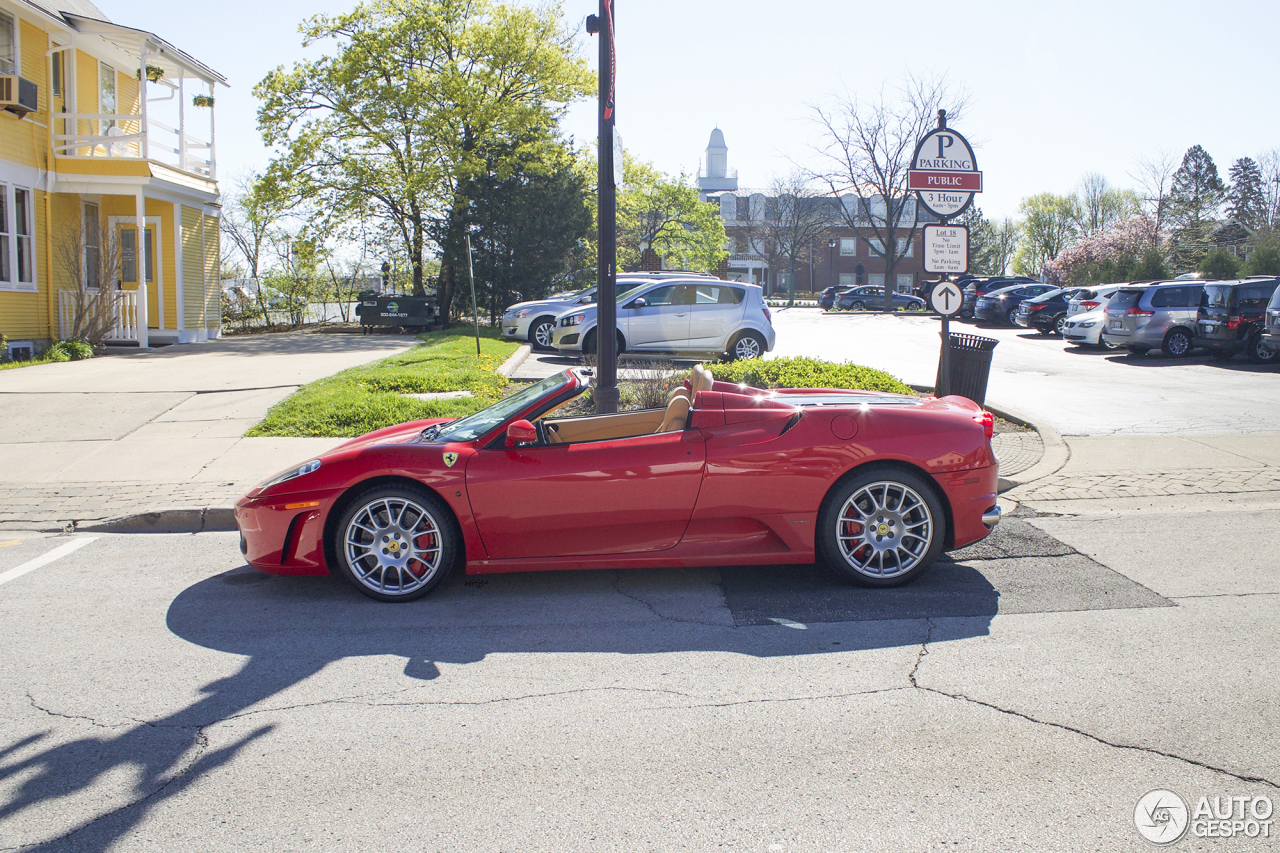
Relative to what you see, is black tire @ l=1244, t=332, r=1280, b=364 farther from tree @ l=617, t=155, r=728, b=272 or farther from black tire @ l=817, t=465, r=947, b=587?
tree @ l=617, t=155, r=728, b=272

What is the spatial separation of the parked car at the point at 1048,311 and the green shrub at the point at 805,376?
1772 centimetres

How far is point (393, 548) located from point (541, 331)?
14.8m

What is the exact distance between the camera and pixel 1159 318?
1895cm

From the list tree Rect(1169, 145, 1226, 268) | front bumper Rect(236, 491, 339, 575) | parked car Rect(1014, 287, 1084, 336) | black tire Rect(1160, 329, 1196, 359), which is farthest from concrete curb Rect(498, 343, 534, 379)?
tree Rect(1169, 145, 1226, 268)

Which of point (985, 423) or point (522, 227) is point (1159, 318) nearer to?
point (985, 423)

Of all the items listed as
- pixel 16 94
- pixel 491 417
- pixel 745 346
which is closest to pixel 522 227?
pixel 745 346

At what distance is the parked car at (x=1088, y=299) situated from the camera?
77.8ft

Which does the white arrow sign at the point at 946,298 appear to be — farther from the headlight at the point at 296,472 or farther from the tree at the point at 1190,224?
the tree at the point at 1190,224

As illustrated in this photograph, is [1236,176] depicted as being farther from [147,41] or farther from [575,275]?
[147,41]

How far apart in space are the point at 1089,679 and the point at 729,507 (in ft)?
6.26

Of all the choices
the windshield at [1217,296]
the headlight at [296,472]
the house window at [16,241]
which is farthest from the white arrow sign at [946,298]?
the house window at [16,241]

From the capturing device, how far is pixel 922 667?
4.07m

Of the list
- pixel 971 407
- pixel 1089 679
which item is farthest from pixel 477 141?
pixel 1089 679

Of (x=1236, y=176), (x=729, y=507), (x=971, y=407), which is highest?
(x=1236, y=176)
